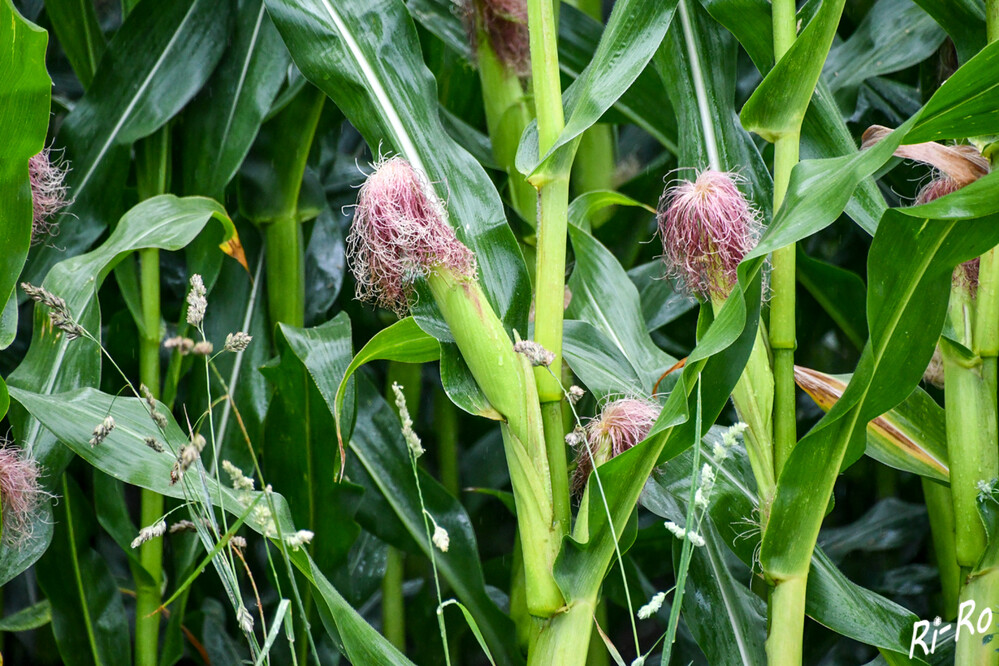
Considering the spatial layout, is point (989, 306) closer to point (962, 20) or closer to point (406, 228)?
point (962, 20)

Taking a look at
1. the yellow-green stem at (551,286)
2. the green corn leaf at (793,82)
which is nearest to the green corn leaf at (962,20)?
the green corn leaf at (793,82)

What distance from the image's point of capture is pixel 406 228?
30.1 inches

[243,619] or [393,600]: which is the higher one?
[243,619]

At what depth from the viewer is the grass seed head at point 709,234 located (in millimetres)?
828

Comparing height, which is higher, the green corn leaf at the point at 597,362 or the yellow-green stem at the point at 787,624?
the green corn leaf at the point at 597,362

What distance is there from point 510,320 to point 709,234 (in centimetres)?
20

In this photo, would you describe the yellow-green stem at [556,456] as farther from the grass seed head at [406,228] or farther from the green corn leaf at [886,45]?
the green corn leaf at [886,45]

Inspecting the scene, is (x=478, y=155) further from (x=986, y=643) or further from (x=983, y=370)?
(x=986, y=643)

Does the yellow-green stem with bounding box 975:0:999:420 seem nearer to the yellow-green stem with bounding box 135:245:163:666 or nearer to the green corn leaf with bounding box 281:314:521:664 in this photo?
the green corn leaf with bounding box 281:314:521:664

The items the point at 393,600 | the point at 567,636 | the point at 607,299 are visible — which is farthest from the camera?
the point at 393,600

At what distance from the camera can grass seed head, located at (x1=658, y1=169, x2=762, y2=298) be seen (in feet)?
2.72

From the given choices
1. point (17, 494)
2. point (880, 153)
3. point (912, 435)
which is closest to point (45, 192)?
point (17, 494)

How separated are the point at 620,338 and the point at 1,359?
104 cm

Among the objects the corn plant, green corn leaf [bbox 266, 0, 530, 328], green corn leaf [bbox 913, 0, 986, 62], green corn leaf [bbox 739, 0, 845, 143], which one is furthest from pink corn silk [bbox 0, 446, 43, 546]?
green corn leaf [bbox 913, 0, 986, 62]
